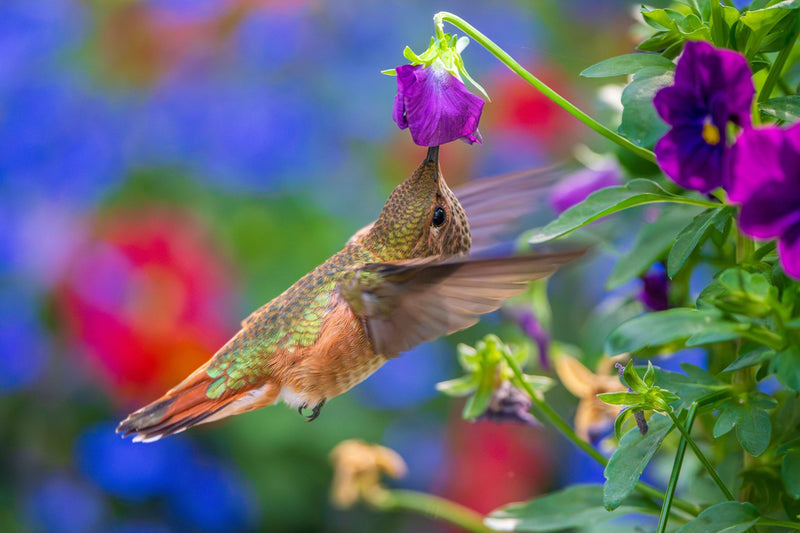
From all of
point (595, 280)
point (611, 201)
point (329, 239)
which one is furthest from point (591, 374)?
point (329, 239)

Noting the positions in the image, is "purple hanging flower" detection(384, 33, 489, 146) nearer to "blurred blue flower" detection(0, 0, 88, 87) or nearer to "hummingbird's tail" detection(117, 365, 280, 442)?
"hummingbird's tail" detection(117, 365, 280, 442)

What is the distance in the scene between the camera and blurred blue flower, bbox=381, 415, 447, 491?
1788 mm

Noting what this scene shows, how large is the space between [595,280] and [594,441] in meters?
0.92

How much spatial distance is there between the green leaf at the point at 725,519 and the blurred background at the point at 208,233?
945 mm

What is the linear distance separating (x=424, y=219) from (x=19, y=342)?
1.31m

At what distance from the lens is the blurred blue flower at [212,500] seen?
166 centimetres

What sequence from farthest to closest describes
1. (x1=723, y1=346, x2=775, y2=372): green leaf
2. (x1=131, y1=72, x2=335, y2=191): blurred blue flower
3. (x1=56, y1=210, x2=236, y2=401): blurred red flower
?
(x1=131, y1=72, x2=335, y2=191): blurred blue flower
(x1=56, y1=210, x2=236, y2=401): blurred red flower
(x1=723, y1=346, x2=775, y2=372): green leaf

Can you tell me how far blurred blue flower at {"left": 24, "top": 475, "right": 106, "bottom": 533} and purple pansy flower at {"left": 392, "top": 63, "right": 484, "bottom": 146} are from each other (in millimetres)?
1368

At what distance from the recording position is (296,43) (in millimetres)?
2092

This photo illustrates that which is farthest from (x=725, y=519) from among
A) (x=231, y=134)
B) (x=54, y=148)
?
(x=54, y=148)

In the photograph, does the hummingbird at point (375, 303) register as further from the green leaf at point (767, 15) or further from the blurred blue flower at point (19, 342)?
the blurred blue flower at point (19, 342)

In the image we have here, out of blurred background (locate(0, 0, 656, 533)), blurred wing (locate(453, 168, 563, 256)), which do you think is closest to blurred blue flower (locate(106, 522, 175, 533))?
blurred background (locate(0, 0, 656, 533))

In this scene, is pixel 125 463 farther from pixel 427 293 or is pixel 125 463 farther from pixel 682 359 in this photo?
pixel 427 293

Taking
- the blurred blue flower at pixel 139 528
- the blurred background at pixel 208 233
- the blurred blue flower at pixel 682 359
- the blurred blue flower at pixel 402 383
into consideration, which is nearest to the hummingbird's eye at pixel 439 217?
the blurred blue flower at pixel 682 359
